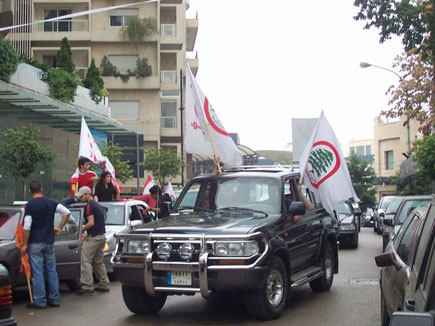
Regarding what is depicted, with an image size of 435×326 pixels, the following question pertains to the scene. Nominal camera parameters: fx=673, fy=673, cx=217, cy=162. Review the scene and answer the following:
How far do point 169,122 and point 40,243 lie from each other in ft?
121

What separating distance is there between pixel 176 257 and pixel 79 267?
3631mm

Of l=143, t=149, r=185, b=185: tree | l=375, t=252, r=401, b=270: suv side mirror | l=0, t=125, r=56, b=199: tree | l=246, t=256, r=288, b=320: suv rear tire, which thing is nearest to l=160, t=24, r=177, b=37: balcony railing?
l=143, t=149, r=185, b=185: tree

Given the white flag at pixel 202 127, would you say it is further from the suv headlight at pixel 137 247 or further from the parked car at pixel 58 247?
the suv headlight at pixel 137 247

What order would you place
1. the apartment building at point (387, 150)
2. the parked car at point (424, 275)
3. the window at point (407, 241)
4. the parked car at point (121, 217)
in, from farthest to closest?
the apartment building at point (387, 150) → the parked car at point (121, 217) → the window at point (407, 241) → the parked car at point (424, 275)

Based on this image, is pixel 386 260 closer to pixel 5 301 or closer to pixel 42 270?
pixel 5 301

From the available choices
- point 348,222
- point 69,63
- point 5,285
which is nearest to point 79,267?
point 5,285

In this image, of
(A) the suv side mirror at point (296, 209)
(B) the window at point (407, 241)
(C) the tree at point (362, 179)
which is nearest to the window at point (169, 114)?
(C) the tree at point (362, 179)

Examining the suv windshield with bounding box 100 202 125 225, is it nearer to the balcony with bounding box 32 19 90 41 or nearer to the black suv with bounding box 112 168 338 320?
the black suv with bounding box 112 168 338 320

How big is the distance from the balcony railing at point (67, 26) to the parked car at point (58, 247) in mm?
34893

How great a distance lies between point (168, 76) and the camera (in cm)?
4606

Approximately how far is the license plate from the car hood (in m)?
0.52

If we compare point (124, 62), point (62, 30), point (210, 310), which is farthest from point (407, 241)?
point (62, 30)

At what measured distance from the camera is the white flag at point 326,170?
11.3 m

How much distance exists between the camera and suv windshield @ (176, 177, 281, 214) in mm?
9727
